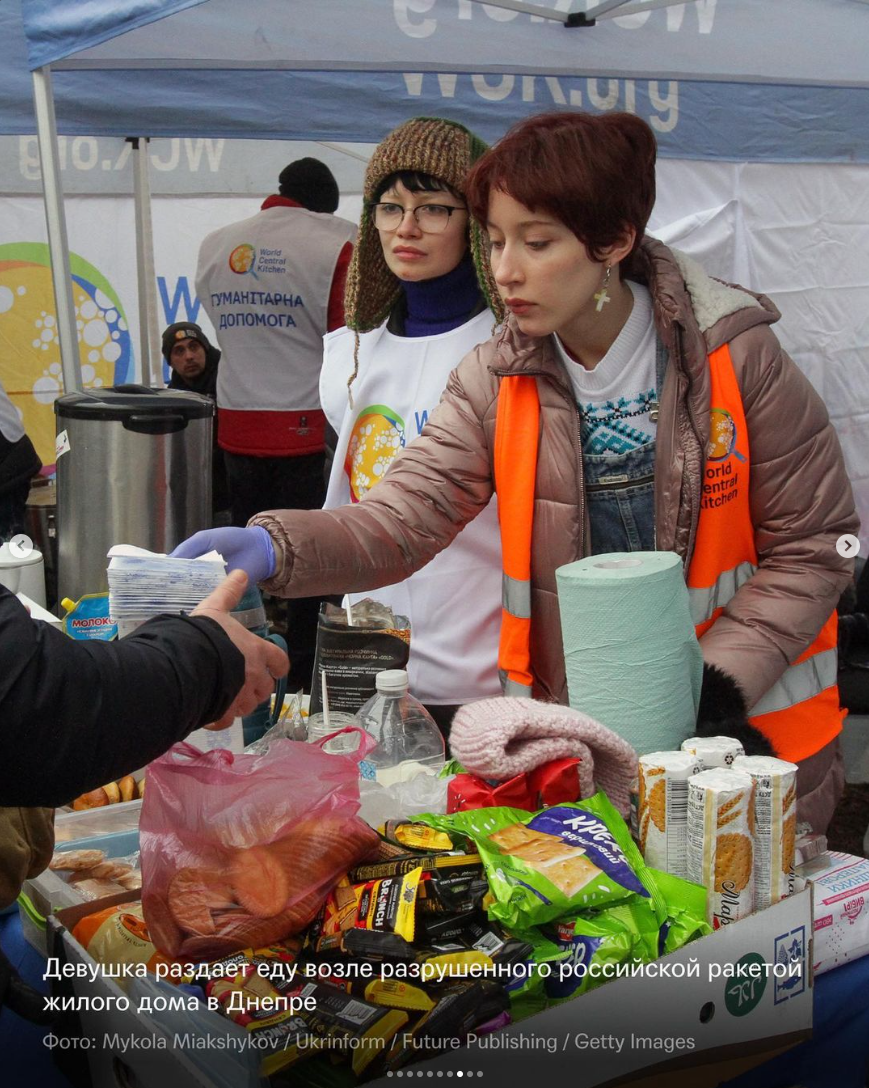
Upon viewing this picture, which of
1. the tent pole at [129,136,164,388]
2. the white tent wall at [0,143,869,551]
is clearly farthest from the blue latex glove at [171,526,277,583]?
the white tent wall at [0,143,869,551]

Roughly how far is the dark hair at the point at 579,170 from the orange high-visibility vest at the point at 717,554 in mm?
302

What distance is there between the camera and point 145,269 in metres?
6.20

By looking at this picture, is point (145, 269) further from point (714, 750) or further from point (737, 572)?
point (714, 750)

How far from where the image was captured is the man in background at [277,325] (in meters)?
4.89

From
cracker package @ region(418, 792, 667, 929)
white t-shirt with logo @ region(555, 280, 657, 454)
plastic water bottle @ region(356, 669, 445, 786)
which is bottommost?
plastic water bottle @ region(356, 669, 445, 786)

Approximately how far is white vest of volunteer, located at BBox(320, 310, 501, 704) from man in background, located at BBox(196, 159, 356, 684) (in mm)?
1853

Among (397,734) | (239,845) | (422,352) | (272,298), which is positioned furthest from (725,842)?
(272,298)

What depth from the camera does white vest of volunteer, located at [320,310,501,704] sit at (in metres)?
2.60

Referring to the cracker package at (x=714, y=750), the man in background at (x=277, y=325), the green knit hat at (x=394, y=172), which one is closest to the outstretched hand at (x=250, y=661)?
the cracker package at (x=714, y=750)

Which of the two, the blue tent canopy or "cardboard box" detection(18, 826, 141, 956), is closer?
"cardboard box" detection(18, 826, 141, 956)

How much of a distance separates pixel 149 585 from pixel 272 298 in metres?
3.66

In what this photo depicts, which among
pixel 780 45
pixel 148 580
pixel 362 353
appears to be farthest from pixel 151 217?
pixel 148 580

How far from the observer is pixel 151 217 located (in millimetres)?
6320

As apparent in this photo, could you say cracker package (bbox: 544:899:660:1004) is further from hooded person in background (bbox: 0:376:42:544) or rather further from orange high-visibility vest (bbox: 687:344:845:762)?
hooded person in background (bbox: 0:376:42:544)
